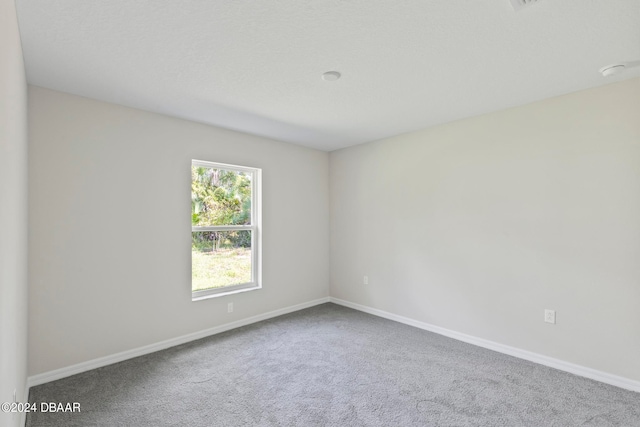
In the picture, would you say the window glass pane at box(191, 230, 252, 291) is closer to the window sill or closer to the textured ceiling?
the window sill

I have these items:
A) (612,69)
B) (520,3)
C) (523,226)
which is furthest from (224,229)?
(612,69)

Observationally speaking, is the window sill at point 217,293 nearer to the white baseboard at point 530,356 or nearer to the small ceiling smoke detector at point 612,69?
the white baseboard at point 530,356

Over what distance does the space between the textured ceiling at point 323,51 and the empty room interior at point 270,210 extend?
0.06ft

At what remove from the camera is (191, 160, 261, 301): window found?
11.7 ft

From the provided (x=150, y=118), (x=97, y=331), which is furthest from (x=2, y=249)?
(x=150, y=118)

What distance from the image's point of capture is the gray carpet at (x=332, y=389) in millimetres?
2066

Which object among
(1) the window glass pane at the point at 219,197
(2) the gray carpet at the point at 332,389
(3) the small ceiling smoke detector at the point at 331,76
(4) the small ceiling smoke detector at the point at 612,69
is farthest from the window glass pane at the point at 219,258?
(4) the small ceiling smoke detector at the point at 612,69

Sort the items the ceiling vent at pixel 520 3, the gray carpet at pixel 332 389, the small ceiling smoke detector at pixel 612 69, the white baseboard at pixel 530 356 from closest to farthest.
→ the ceiling vent at pixel 520 3, the gray carpet at pixel 332 389, the small ceiling smoke detector at pixel 612 69, the white baseboard at pixel 530 356

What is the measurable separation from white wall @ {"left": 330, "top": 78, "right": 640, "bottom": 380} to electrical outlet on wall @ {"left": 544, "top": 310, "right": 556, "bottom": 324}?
4 centimetres

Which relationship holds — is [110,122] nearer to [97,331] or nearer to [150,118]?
[150,118]

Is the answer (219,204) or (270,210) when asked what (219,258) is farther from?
(270,210)

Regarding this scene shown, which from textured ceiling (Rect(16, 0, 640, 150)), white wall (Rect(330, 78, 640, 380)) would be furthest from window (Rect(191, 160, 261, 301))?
white wall (Rect(330, 78, 640, 380))

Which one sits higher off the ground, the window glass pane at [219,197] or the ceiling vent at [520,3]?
the ceiling vent at [520,3]

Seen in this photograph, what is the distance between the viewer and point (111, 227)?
286 cm
